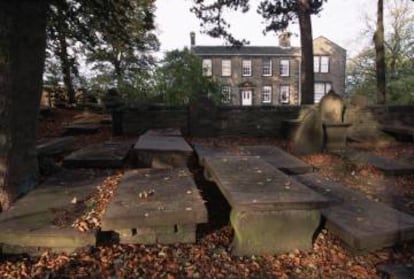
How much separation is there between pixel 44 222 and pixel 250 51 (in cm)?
4073

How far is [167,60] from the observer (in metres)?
18.5

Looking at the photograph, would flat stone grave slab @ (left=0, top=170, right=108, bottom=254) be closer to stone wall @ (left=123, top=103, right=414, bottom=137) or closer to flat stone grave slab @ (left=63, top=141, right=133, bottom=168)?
flat stone grave slab @ (left=63, top=141, right=133, bottom=168)

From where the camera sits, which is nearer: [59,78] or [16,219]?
[16,219]

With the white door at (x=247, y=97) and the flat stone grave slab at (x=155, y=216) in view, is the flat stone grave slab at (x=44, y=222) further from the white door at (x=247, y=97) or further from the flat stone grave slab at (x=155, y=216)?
the white door at (x=247, y=97)

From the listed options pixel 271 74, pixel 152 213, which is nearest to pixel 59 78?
pixel 152 213

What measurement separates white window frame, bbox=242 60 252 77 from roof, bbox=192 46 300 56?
0.98m

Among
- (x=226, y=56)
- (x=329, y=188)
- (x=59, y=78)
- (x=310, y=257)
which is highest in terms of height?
(x=226, y=56)

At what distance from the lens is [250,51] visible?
1668 inches

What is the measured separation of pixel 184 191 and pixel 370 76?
1357 inches

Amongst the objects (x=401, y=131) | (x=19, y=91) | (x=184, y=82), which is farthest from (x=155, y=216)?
(x=184, y=82)

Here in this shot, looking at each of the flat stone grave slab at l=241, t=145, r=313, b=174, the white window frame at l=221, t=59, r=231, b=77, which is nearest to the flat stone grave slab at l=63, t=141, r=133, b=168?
the flat stone grave slab at l=241, t=145, r=313, b=174

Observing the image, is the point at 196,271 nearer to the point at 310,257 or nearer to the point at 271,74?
the point at 310,257

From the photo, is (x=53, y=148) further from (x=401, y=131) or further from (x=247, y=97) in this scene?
(x=247, y=97)

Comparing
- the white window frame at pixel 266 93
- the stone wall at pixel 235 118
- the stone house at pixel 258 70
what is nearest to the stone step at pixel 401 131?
the stone wall at pixel 235 118
